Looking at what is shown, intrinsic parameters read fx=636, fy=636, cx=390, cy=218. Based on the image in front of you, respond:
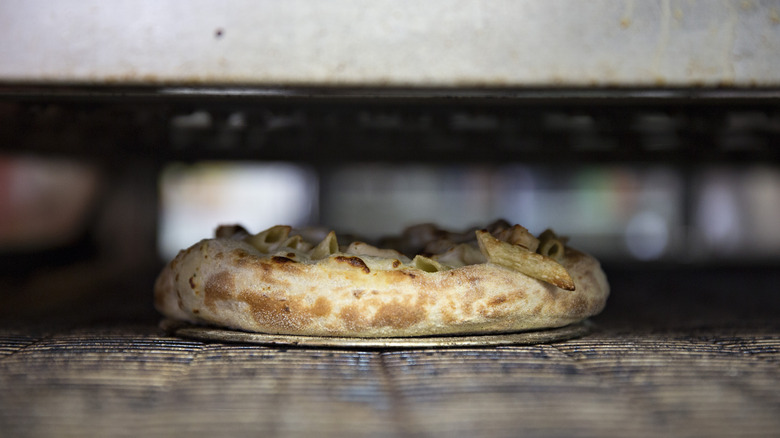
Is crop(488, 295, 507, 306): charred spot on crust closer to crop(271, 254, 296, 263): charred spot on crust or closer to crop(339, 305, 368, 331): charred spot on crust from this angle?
crop(339, 305, 368, 331): charred spot on crust

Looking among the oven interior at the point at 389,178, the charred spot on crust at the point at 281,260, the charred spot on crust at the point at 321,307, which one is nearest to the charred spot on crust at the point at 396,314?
the charred spot on crust at the point at 321,307

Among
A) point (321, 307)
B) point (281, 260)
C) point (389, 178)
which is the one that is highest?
point (389, 178)

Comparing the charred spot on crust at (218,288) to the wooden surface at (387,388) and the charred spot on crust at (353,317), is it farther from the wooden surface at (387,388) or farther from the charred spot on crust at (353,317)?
the charred spot on crust at (353,317)

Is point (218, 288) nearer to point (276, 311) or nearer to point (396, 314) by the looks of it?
point (276, 311)

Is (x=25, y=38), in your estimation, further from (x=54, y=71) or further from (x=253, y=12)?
(x=253, y=12)

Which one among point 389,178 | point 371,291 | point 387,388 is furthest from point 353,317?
point 389,178
